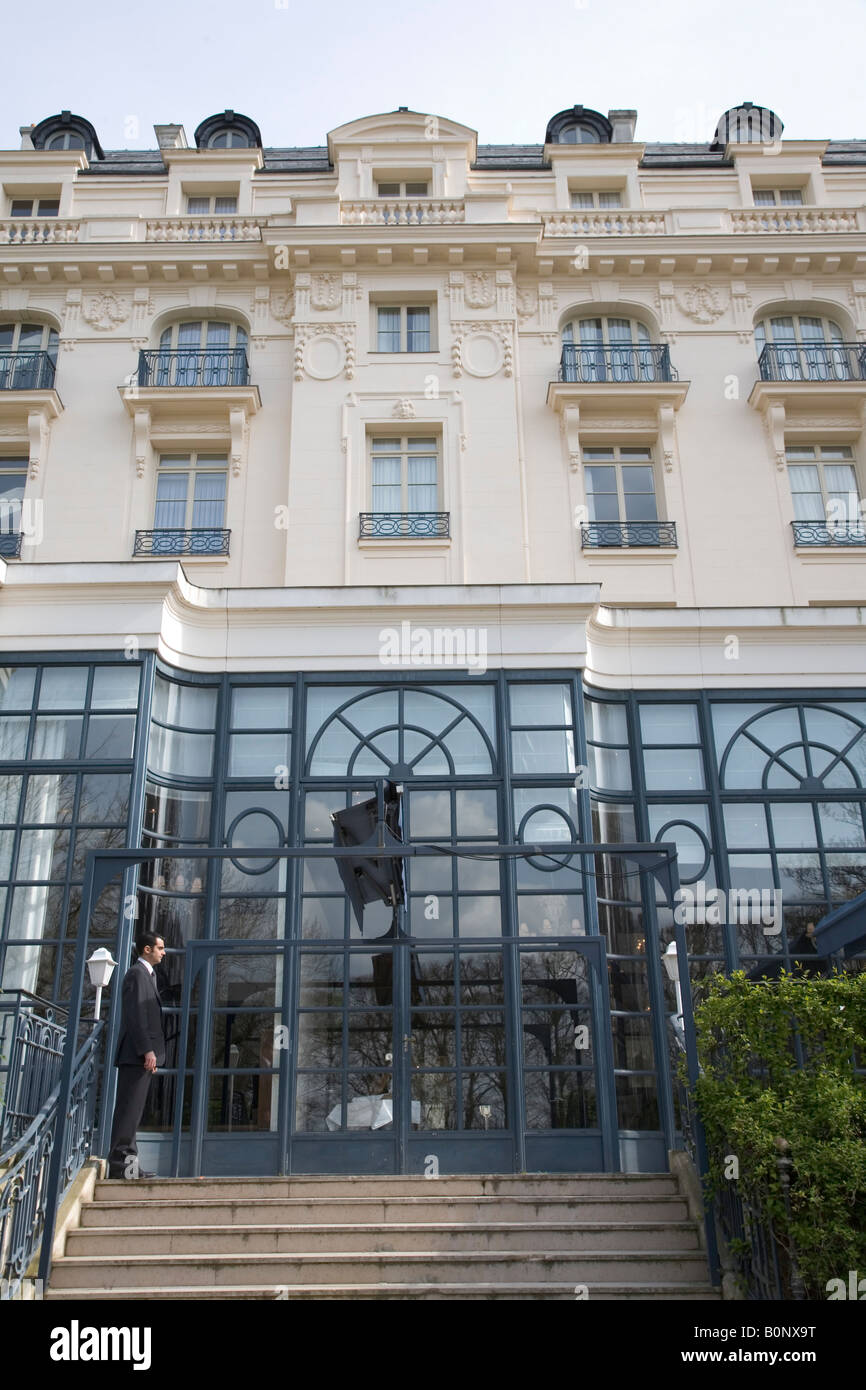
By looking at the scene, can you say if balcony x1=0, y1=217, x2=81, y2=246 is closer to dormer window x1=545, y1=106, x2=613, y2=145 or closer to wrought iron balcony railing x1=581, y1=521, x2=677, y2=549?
dormer window x1=545, y1=106, x2=613, y2=145

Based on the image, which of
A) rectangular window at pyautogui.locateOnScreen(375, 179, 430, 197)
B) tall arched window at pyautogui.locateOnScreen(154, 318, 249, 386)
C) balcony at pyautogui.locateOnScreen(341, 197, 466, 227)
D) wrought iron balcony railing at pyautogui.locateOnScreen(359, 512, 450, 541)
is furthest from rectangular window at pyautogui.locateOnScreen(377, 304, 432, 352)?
wrought iron balcony railing at pyautogui.locateOnScreen(359, 512, 450, 541)

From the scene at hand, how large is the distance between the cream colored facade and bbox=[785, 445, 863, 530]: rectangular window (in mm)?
251

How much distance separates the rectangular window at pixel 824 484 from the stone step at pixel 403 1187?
1128cm

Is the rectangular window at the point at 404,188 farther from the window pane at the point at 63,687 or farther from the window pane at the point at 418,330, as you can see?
the window pane at the point at 63,687

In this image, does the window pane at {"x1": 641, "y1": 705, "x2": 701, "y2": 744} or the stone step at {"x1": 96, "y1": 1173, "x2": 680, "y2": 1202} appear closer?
the stone step at {"x1": 96, "y1": 1173, "x2": 680, "y2": 1202}

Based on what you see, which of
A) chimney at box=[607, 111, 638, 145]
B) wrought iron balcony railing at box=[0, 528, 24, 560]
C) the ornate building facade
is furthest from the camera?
chimney at box=[607, 111, 638, 145]

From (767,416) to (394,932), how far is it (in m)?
11.9

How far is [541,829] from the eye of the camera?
1314cm

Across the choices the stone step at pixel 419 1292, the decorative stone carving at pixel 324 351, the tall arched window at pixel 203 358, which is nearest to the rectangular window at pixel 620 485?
the decorative stone carving at pixel 324 351

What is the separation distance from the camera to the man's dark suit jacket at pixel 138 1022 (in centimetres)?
1028

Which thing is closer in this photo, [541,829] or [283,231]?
[541,829]

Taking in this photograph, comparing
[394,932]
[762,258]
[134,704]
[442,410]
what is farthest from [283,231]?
[394,932]

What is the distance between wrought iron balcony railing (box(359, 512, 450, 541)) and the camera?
1739 centimetres
